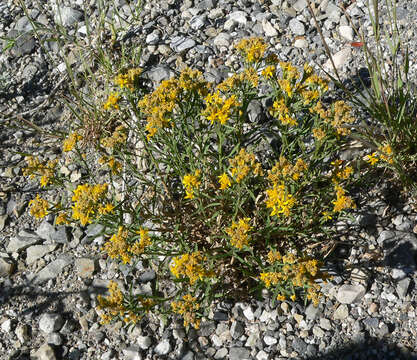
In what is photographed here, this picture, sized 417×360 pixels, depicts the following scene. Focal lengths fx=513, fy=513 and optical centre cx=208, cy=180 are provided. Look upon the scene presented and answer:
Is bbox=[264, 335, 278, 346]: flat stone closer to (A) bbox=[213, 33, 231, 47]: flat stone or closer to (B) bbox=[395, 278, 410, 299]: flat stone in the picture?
(B) bbox=[395, 278, 410, 299]: flat stone

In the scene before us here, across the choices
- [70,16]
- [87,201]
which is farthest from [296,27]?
[87,201]

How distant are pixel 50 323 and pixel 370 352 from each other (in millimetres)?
2136

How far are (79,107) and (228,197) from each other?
6.53ft

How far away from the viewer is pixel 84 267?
3.85 metres

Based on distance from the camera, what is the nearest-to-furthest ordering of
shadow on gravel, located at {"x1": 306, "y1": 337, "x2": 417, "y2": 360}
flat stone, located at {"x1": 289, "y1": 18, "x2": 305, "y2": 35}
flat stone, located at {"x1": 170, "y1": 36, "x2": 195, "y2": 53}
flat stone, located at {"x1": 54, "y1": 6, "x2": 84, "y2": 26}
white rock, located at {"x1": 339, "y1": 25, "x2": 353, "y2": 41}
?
1. shadow on gravel, located at {"x1": 306, "y1": 337, "x2": 417, "y2": 360}
2. white rock, located at {"x1": 339, "y1": 25, "x2": 353, "y2": 41}
3. flat stone, located at {"x1": 289, "y1": 18, "x2": 305, "y2": 35}
4. flat stone, located at {"x1": 170, "y1": 36, "x2": 195, "y2": 53}
5. flat stone, located at {"x1": 54, "y1": 6, "x2": 84, "y2": 26}

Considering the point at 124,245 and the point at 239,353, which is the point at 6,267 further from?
the point at 239,353

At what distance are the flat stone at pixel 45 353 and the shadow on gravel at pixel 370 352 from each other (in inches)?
66.4

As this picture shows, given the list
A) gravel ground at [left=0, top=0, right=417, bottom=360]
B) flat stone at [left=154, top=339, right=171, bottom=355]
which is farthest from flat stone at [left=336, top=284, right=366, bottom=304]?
flat stone at [left=154, top=339, right=171, bottom=355]

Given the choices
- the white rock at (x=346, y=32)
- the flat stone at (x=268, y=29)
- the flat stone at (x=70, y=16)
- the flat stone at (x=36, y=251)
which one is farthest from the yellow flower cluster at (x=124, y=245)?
the flat stone at (x=70, y=16)

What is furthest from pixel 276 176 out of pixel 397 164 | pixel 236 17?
pixel 236 17

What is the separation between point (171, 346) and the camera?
133 inches

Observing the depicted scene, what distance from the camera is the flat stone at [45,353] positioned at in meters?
3.42

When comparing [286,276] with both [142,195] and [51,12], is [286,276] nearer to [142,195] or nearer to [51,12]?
[142,195]

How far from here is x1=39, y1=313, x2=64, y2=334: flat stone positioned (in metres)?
3.57
